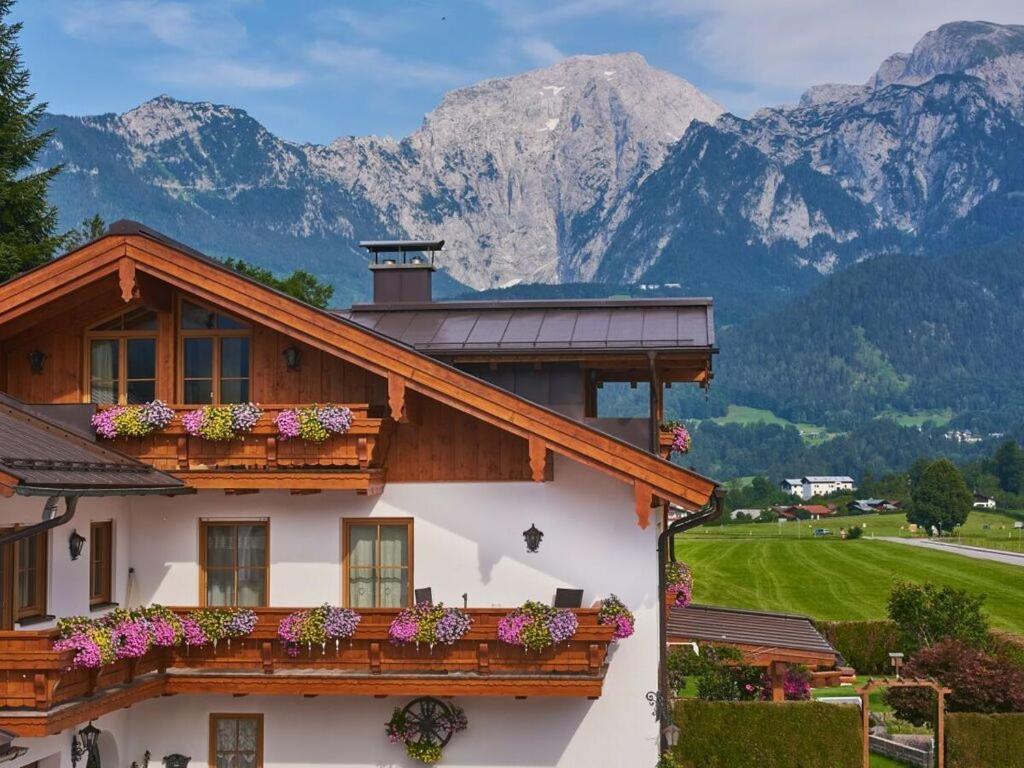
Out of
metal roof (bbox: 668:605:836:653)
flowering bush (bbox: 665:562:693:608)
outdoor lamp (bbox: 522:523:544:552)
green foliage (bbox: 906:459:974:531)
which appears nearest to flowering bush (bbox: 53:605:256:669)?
outdoor lamp (bbox: 522:523:544:552)

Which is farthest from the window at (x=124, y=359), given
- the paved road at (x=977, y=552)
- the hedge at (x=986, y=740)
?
the paved road at (x=977, y=552)

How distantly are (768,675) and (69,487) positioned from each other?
18067 millimetres

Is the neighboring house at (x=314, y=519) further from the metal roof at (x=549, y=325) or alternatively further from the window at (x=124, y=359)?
the metal roof at (x=549, y=325)

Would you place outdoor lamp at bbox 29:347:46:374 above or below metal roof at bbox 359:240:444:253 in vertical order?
below

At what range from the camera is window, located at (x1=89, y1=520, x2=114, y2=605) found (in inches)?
784

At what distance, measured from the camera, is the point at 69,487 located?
16562 millimetres

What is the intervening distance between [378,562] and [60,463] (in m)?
5.25

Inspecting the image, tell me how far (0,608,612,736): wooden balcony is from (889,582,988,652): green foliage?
20.3m

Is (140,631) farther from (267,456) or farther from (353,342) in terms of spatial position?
(353,342)

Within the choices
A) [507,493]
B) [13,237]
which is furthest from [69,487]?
[13,237]

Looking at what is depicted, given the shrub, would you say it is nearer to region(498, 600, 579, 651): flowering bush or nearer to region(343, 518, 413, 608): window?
region(498, 600, 579, 651): flowering bush

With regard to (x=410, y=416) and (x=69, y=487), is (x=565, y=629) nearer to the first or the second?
(x=410, y=416)

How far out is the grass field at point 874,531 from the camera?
5989 inches

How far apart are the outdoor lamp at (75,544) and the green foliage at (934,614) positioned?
24452mm
